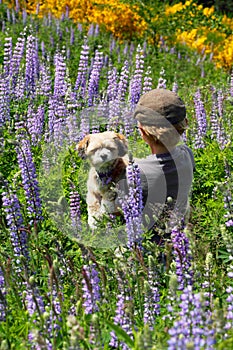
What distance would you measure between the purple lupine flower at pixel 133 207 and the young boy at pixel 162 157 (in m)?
0.27

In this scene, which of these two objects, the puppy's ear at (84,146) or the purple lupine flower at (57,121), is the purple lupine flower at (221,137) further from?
the puppy's ear at (84,146)

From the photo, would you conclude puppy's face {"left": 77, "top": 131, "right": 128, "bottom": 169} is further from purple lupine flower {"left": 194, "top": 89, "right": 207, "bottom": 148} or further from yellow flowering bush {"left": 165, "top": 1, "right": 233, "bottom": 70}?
yellow flowering bush {"left": 165, "top": 1, "right": 233, "bottom": 70}

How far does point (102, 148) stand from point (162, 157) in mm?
397

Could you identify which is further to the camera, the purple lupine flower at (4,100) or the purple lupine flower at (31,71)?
the purple lupine flower at (31,71)

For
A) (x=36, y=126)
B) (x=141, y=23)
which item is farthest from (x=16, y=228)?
(x=141, y=23)

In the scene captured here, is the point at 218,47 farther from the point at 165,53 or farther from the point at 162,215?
the point at 162,215

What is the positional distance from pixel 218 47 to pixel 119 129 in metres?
7.04

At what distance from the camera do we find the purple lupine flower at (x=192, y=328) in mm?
2015

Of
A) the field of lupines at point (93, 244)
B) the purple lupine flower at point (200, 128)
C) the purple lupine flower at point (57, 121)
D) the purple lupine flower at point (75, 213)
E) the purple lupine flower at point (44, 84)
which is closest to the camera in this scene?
the field of lupines at point (93, 244)

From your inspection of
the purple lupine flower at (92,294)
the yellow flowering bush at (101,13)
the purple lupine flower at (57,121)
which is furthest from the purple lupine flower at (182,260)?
the yellow flowering bush at (101,13)

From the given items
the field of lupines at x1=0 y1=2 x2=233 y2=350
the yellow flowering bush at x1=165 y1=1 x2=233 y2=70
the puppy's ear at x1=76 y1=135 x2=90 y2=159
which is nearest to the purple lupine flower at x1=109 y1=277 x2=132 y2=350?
the field of lupines at x1=0 y1=2 x2=233 y2=350

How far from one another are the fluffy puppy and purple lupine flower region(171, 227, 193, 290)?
0.62 m

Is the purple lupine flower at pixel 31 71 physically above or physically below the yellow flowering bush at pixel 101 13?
below

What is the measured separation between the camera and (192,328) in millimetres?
2322
